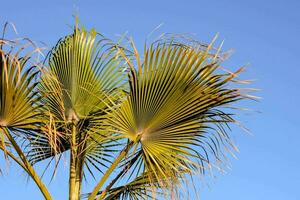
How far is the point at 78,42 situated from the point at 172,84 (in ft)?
5.28

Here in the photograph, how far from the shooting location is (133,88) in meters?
5.64

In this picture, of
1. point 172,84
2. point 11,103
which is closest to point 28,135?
point 11,103

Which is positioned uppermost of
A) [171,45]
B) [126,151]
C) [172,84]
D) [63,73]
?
[63,73]

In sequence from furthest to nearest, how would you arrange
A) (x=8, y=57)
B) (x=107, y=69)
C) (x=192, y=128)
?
1. (x=107, y=69)
2. (x=192, y=128)
3. (x=8, y=57)

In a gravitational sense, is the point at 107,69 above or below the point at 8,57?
above

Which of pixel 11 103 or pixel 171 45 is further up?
pixel 171 45

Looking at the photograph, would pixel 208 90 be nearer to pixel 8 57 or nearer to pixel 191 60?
pixel 191 60

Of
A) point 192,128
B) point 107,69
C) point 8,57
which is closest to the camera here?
point 8,57

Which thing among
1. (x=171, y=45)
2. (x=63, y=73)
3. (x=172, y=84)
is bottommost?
(x=172, y=84)

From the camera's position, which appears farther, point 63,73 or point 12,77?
point 63,73

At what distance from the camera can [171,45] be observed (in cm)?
560

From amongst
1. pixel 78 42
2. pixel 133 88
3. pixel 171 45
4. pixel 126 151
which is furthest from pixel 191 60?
pixel 78 42

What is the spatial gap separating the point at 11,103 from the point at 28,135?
0.62 meters

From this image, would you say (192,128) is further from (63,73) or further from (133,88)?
(63,73)
